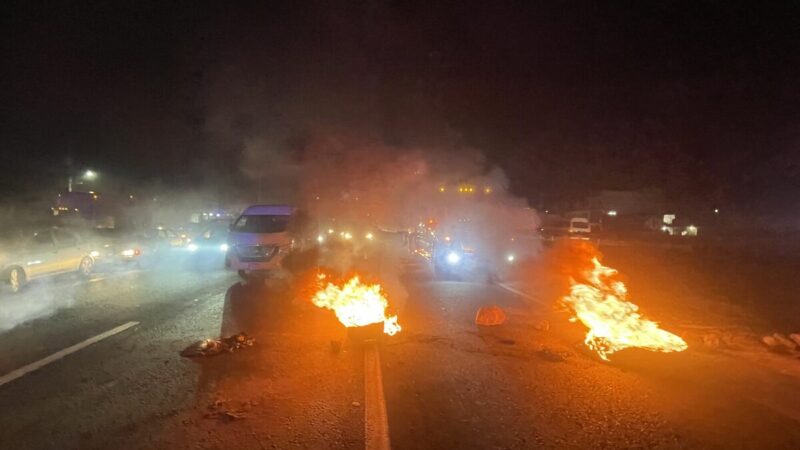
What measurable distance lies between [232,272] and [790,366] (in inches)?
565

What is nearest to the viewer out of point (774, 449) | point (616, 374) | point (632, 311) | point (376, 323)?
point (774, 449)

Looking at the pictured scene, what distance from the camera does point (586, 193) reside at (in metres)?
47.2

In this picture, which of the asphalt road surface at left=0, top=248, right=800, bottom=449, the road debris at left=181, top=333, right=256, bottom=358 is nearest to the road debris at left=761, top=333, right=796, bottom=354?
the asphalt road surface at left=0, top=248, right=800, bottom=449

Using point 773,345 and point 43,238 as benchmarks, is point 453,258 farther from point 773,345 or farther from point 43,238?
point 43,238

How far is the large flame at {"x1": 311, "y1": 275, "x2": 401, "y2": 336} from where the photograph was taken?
8052 millimetres

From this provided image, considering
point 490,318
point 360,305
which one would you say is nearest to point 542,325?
point 490,318

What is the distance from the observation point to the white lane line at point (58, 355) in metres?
5.95

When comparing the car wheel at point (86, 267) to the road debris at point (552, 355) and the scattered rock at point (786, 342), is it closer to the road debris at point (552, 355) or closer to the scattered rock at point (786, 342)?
the road debris at point (552, 355)

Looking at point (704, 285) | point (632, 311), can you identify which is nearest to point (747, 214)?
point (704, 285)

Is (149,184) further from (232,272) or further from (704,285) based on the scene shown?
(704,285)

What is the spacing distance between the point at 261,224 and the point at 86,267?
201 inches

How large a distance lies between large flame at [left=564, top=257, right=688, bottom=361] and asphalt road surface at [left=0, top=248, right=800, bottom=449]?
10.1 inches

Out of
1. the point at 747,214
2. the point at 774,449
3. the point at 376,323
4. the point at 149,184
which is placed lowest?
the point at 774,449

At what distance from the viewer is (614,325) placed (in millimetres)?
7891
